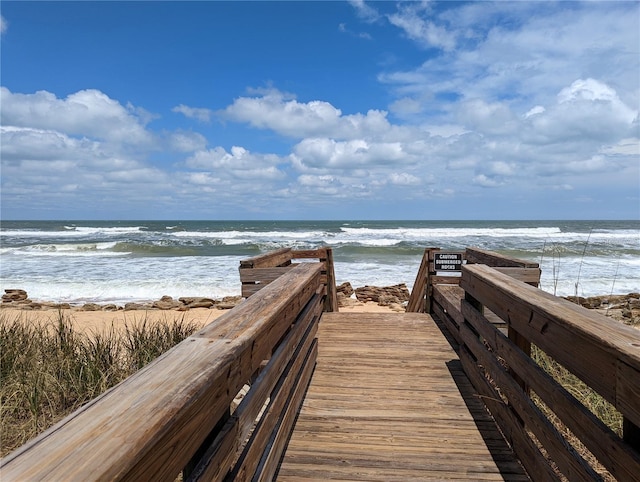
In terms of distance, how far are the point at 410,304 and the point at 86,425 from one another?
7636 mm

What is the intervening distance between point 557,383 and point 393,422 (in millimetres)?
1422

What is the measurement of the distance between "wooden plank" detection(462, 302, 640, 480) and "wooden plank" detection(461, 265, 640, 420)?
0.46 feet

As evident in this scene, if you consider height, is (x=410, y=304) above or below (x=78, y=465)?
below

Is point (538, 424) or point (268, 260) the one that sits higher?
point (268, 260)

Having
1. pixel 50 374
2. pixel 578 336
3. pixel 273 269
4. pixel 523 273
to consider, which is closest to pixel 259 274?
pixel 273 269

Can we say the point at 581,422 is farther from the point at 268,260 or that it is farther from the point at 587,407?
the point at 268,260

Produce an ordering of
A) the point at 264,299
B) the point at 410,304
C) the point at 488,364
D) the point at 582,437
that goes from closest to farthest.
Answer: the point at 582,437
the point at 264,299
the point at 488,364
the point at 410,304

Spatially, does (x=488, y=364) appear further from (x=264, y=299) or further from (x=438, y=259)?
(x=438, y=259)

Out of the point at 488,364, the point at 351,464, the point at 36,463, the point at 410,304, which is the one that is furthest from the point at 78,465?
the point at 410,304

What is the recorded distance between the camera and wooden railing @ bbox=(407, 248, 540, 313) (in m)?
4.61

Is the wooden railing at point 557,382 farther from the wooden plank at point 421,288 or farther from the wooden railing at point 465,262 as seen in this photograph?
the wooden plank at point 421,288

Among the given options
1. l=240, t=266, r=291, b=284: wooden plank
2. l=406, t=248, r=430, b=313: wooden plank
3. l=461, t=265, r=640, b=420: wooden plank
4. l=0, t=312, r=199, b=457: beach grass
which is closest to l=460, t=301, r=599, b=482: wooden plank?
l=461, t=265, r=640, b=420: wooden plank

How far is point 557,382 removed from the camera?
7.35 feet

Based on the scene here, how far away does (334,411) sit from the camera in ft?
10.8
